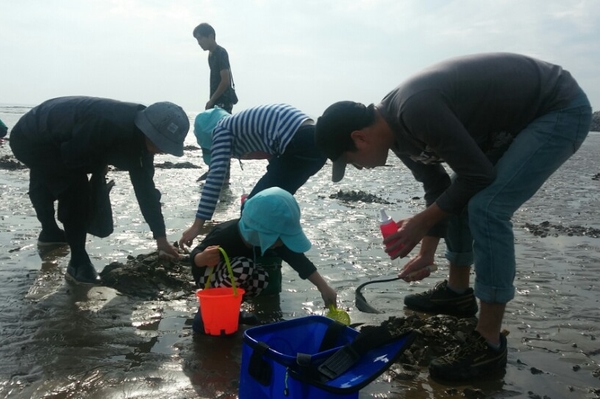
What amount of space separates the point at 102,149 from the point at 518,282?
3175 millimetres

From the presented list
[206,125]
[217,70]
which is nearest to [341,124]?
[206,125]

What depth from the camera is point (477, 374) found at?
272cm

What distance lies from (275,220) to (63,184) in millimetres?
1924

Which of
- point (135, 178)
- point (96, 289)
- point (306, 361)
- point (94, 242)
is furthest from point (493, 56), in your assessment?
point (94, 242)

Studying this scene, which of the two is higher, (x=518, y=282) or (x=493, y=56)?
(x=493, y=56)

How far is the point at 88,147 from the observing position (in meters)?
4.04

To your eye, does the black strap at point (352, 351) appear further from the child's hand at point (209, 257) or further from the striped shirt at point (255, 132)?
the striped shirt at point (255, 132)

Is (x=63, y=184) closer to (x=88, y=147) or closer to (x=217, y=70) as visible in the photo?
(x=88, y=147)

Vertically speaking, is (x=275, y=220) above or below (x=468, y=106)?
below

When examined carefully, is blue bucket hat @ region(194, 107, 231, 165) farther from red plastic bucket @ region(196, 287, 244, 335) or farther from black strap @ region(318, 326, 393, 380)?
black strap @ region(318, 326, 393, 380)

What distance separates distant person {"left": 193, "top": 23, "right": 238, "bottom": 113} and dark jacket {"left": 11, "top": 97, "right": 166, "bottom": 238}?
3.27m

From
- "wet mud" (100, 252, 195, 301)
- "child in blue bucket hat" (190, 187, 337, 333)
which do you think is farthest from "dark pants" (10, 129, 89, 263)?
"child in blue bucket hat" (190, 187, 337, 333)

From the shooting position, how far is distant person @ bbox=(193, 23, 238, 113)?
24.0 ft

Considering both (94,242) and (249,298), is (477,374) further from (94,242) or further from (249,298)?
(94,242)
